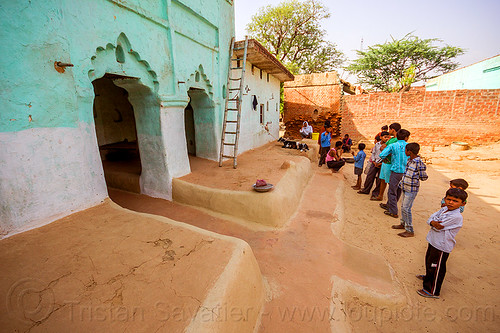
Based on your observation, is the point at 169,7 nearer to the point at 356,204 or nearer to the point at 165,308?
the point at 165,308

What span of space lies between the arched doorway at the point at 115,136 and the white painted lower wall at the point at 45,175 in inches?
101

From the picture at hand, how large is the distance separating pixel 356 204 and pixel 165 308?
606 centimetres

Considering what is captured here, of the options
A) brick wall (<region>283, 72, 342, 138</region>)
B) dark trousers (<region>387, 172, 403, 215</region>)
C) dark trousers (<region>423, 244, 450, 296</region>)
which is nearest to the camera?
dark trousers (<region>423, 244, 450, 296</region>)

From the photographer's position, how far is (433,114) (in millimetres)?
14070

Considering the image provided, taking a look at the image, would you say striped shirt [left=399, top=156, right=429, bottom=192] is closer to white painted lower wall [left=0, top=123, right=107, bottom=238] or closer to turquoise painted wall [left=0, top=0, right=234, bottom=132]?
turquoise painted wall [left=0, top=0, right=234, bottom=132]

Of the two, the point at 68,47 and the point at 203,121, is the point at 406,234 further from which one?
the point at 68,47

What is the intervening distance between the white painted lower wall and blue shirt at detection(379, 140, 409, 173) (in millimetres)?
6353

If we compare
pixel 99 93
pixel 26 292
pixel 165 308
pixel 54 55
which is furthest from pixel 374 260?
pixel 99 93

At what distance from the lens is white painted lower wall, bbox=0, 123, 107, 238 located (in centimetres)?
274

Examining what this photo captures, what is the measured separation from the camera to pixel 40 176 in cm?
301

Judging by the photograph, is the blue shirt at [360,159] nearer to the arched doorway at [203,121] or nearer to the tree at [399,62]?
the arched doorway at [203,121]

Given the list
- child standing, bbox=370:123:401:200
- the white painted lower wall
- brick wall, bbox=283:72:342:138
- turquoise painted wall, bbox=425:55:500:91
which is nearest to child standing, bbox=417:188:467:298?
child standing, bbox=370:123:401:200

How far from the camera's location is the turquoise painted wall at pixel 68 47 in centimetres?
268

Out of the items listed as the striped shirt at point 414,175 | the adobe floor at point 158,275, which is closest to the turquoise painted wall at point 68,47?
the adobe floor at point 158,275
